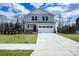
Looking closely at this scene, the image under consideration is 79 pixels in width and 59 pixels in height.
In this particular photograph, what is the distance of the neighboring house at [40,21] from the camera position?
1246 centimetres

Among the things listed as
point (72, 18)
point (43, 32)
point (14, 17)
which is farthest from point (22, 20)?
point (72, 18)

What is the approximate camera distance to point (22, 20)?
475 inches

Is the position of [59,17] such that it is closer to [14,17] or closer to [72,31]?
[72,31]

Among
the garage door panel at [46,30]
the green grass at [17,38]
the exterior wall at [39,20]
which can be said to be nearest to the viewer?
the green grass at [17,38]

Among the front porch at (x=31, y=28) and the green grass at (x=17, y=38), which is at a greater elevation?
the front porch at (x=31, y=28)

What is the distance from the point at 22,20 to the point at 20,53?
3.90m

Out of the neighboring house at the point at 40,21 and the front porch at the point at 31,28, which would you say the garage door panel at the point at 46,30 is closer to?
the neighboring house at the point at 40,21

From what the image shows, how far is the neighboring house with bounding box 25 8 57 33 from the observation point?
40.9 feet

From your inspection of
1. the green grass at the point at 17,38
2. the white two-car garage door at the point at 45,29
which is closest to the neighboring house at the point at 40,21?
the white two-car garage door at the point at 45,29

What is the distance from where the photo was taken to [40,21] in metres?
12.9

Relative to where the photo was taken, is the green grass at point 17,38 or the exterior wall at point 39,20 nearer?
the green grass at point 17,38

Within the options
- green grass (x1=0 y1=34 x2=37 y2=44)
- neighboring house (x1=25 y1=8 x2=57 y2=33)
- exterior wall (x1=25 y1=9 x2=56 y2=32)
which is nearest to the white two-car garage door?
neighboring house (x1=25 y1=8 x2=57 y2=33)

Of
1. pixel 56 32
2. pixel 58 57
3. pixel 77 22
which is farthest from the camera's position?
pixel 56 32

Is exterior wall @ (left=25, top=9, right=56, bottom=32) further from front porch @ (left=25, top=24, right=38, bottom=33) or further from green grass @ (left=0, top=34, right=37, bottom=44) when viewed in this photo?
green grass @ (left=0, top=34, right=37, bottom=44)
